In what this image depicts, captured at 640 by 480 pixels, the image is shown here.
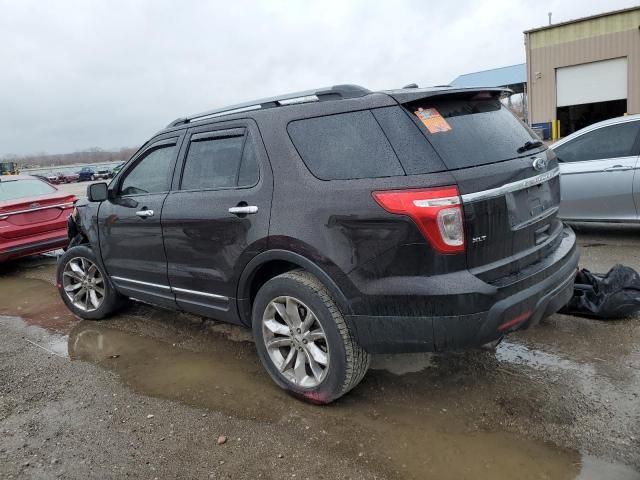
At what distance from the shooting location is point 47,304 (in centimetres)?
599

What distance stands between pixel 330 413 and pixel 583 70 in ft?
75.0

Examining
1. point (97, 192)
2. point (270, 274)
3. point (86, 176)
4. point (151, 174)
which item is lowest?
point (270, 274)

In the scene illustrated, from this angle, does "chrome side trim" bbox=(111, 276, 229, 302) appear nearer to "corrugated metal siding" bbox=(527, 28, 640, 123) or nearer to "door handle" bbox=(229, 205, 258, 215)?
"door handle" bbox=(229, 205, 258, 215)

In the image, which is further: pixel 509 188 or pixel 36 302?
pixel 36 302

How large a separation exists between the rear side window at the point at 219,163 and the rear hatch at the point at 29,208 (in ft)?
15.9

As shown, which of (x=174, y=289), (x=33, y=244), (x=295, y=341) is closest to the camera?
(x=295, y=341)

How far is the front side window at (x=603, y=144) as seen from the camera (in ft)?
20.6

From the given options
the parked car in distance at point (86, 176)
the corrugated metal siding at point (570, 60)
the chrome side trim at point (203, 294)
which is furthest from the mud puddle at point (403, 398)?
the parked car in distance at point (86, 176)

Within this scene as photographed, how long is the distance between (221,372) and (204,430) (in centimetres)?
76

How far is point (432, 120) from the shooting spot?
111 inches

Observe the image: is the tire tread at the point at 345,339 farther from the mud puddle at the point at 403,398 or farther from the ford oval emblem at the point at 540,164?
the ford oval emblem at the point at 540,164

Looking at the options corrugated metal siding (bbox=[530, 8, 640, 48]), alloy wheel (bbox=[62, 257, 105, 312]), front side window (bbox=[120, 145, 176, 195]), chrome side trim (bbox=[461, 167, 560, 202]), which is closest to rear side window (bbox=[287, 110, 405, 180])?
chrome side trim (bbox=[461, 167, 560, 202])

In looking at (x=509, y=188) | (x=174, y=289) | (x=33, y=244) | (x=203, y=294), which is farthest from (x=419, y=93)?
(x=33, y=244)

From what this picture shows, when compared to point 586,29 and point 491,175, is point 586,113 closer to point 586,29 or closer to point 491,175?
point 586,29
